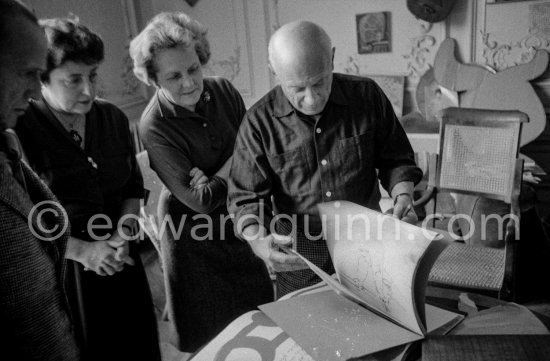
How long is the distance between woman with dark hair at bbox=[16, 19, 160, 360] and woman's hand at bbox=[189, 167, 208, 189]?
227mm

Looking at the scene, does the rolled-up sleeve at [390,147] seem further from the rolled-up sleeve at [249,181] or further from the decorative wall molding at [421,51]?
the decorative wall molding at [421,51]

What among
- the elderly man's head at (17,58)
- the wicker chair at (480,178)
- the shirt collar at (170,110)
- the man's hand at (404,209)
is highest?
the elderly man's head at (17,58)

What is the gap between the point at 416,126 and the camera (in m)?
3.73

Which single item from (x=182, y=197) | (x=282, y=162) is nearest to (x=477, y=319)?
(x=282, y=162)

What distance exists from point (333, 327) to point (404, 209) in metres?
0.49

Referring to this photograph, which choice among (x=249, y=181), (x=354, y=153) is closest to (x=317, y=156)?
(x=354, y=153)

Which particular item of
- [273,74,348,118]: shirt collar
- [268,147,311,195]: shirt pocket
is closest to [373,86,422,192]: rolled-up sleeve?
[273,74,348,118]: shirt collar

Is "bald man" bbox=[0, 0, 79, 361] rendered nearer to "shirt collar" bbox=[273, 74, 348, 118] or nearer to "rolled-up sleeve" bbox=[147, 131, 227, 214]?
"rolled-up sleeve" bbox=[147, 131, 227, 214]

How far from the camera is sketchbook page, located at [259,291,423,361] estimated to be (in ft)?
3.48

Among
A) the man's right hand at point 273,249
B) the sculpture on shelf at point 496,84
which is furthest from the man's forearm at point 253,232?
the sculpture on shelf at point 496,84

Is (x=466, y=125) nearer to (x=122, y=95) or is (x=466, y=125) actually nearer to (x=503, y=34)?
(x=503, y=34)

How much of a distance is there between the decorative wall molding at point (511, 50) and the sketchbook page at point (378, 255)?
2.94 metres

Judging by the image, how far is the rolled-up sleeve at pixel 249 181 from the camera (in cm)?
154

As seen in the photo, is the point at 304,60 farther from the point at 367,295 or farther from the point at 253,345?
the point at 253,345
